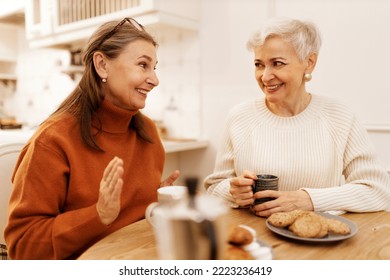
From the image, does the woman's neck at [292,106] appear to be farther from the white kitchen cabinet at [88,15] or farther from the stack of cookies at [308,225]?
the white kitchen cabinet at [88,15]

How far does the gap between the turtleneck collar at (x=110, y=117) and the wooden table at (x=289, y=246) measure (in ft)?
1.09

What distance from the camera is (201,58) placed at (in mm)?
2336

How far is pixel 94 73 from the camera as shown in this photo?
43.3 inches

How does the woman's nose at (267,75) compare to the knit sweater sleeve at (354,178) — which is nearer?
the knit sweater sleeve at (354,178)

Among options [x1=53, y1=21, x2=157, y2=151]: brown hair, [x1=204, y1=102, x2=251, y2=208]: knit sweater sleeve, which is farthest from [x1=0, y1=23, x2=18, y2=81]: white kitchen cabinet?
[x1=204, y1=102, x2=251, y2=208]: knit sweater sleeve

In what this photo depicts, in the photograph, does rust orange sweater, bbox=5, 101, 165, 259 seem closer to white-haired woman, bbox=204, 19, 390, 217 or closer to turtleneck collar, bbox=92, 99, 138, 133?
turtleneck collar, bbox=92, 99, 138, 133

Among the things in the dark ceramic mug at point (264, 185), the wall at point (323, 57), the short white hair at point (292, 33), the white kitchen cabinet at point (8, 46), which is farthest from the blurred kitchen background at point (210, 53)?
the dark ceramic mug at point (264, 185)

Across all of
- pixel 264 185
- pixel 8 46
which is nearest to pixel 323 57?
pixel 264 185

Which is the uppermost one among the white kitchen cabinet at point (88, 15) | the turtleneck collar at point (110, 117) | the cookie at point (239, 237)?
the white kitchen cabinet at point (88, 15)

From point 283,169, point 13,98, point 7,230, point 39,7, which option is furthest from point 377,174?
point 13,98

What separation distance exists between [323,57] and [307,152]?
885 mm

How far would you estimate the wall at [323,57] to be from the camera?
171 centimetres

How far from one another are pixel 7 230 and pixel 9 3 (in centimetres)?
279

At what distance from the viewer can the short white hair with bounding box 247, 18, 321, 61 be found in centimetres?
116
